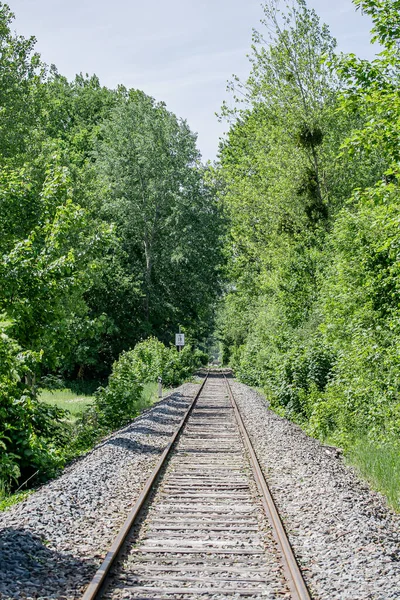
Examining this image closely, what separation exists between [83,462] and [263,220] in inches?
886

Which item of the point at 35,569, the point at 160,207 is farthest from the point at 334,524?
the point at 160,207

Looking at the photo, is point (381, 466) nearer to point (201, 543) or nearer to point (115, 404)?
point (201, 543)

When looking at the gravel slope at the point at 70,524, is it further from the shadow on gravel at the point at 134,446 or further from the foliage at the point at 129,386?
the foliage at the point at 129,386

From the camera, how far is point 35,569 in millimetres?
6289

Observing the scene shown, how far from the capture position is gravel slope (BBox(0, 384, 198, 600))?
5989 mm

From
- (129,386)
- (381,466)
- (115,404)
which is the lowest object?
(381,466)

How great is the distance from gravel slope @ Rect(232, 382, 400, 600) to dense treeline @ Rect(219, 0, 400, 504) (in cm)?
71

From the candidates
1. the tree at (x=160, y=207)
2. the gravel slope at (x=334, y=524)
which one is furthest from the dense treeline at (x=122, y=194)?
the gravel slope at (x=334, y=524)

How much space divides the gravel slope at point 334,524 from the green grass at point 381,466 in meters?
0.18

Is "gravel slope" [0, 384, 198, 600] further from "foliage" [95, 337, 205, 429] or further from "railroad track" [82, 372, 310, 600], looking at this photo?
"foliage" [95, 337, 205, 429]

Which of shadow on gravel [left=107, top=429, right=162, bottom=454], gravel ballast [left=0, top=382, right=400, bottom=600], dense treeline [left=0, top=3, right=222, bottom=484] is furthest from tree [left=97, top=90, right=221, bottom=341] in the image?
gravel ballast [left=0, top=382, right=400, bottom=600]

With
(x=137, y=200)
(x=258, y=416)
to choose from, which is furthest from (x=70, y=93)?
(x=258, y=416)

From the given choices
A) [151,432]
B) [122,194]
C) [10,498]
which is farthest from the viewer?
[122,194]

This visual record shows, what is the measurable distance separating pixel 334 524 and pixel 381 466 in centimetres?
267
